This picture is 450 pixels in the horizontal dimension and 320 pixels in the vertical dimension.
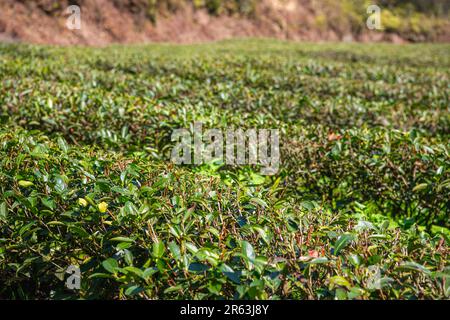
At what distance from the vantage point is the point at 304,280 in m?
1.69

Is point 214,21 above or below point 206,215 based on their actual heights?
above

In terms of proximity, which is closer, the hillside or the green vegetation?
the green vegetation

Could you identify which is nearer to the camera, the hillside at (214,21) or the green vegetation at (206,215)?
the green vegetation at (206,215)

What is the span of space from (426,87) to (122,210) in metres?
8.33

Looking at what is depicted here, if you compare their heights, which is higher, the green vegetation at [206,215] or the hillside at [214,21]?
the hillside at [214,21]

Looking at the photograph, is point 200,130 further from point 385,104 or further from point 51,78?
point 51,78

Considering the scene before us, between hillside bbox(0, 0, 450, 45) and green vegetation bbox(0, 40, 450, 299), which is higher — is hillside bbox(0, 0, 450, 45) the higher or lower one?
the higher one

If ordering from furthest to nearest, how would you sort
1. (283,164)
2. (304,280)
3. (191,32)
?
(191,32) < (283,164) < (304,280)

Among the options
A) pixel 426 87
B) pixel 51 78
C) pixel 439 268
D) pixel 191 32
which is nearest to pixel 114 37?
pixel 191 32

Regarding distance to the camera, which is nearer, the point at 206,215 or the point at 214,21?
the point at 206,215
